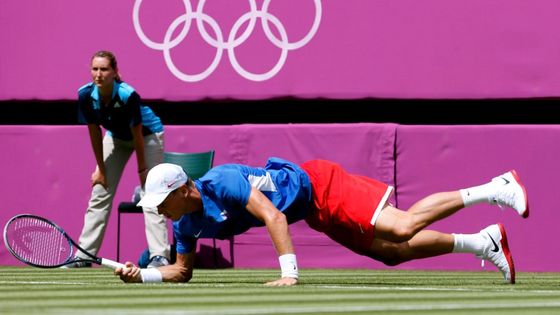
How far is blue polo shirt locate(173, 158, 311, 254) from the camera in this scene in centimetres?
861

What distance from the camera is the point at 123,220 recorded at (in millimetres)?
14781

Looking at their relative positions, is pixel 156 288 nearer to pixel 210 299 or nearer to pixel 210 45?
pixel 210 299

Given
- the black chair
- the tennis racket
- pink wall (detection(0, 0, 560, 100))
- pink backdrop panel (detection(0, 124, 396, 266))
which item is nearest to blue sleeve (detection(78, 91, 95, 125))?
the black chair

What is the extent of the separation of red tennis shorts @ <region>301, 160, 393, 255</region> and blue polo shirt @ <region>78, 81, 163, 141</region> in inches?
138

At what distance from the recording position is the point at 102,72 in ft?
40.4

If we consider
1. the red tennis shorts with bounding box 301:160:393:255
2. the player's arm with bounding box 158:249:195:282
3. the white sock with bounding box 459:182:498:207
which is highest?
the white sock with bounding box 459:182:498:207

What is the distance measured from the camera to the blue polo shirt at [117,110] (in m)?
12.4

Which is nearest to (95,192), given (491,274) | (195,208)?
(491,274)

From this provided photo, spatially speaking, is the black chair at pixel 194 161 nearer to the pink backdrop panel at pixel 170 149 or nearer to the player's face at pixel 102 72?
the pink backdrop panel at pixel 170 149

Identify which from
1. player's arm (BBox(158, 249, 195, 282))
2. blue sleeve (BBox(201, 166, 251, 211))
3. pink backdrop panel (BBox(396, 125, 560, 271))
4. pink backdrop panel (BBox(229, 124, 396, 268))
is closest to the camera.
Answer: blue sleeve (BBox(201, 166, 251, 211))

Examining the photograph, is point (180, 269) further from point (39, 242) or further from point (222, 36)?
point (222, 36)

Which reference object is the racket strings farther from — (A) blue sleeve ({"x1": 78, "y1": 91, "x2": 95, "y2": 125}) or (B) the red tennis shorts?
(A) blue sleeve ({"x1": 78, "y1": 91, "x2": 95, "y2": 125})

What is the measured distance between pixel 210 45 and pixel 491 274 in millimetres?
4225

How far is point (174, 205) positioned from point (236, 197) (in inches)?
15.6
